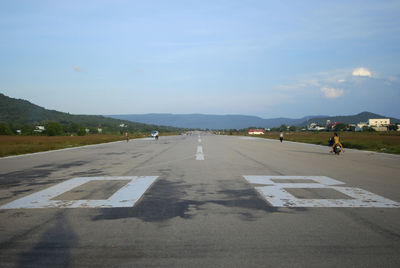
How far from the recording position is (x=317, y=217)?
487cm

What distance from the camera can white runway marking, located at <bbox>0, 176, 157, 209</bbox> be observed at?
567cm

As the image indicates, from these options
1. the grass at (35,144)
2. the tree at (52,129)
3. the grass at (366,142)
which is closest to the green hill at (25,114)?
the tree at (52,129)

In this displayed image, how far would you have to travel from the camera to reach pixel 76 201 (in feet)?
19.7

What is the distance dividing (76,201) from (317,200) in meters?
4.86

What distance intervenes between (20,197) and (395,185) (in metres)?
9.22

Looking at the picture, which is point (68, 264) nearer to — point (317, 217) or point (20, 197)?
point (317, 217)

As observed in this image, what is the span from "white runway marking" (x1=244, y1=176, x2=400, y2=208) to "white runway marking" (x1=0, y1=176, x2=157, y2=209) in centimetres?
285

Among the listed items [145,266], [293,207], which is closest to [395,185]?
[293,207]

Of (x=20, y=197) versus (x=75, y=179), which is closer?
(x=20, y=197)

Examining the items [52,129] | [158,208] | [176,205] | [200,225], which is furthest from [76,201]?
[52,129]

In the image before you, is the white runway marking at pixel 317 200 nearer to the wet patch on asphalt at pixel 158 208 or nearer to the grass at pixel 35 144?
the wet patch on asphalt at pixel 158 208

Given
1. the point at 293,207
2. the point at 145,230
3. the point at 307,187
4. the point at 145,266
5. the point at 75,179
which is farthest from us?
the point at 75,179

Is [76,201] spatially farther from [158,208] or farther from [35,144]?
[35,144]

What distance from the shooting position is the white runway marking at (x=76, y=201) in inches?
223
